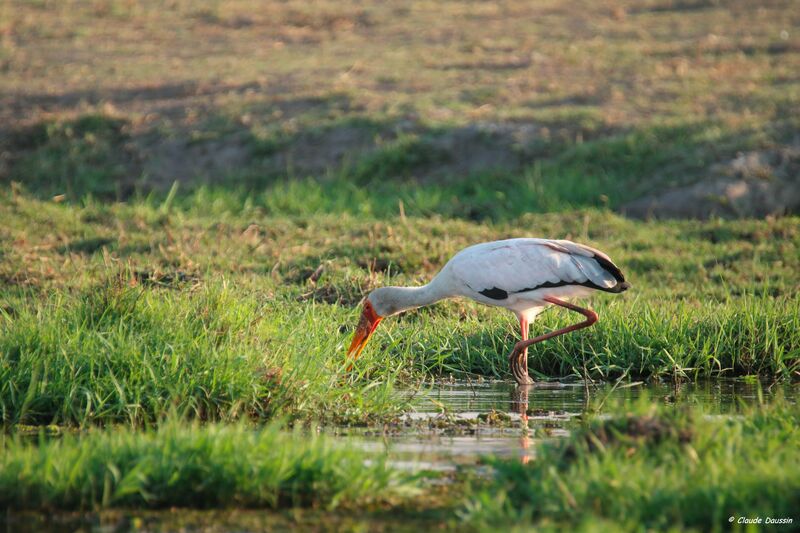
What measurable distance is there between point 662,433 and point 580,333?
320 cm

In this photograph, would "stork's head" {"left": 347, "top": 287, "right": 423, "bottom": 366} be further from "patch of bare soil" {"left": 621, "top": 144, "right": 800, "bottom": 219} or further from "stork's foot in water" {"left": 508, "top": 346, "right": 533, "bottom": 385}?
"patch of bare soil" {"left": 621, "top": 144, "right": 800, "bottom": 219}

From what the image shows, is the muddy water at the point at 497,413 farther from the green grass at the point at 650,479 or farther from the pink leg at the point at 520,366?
the green grass at the point at 650,479

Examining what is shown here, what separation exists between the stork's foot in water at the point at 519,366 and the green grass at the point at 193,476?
2864mm

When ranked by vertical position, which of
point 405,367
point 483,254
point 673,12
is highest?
point 673,12

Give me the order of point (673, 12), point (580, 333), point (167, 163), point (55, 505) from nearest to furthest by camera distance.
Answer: point (55, 505), point (580, 333), point (167, 163), point (673, 12)

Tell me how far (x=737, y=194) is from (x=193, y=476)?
9.89 metres

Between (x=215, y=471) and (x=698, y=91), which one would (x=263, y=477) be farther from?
(x=698, y=91)

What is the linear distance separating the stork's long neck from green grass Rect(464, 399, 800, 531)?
2805 mm

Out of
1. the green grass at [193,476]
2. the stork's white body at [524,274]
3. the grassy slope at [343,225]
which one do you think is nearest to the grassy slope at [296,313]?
the grassy slope at [343,225]

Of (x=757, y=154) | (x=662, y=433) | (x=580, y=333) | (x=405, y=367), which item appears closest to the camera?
(x=662, y=433)

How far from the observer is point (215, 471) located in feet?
14.8

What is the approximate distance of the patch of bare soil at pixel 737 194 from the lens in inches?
515

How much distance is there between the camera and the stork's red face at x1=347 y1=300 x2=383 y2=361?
284 inches

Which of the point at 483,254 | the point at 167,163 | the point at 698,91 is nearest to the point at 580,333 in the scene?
the point at 483,254
